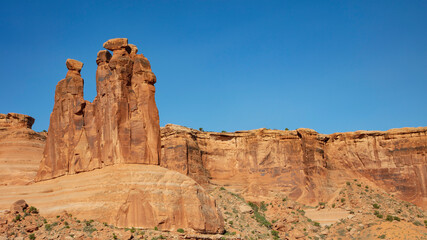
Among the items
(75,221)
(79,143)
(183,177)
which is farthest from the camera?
(79,143)

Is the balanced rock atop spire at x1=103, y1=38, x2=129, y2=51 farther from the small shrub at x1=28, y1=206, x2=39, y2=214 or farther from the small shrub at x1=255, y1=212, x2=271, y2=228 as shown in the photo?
the small shrub at x1=255, y1=212, x2=271, y2=228

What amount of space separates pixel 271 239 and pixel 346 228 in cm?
1175

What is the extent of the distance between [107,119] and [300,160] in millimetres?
39707

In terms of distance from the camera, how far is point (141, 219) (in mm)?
51656

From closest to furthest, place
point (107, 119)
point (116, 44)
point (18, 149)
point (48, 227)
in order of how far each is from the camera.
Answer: point (48, 227) → point (107, 119) → point (116, 44) → point (18, 149)

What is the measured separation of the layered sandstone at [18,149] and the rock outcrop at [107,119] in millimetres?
8922

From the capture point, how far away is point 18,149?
76062mm

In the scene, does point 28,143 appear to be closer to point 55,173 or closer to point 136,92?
point 55,173

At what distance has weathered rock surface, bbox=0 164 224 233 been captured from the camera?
51781mm

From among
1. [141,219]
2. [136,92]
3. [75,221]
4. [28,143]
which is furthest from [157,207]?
[28,143]

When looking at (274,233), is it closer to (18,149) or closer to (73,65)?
(73,65)

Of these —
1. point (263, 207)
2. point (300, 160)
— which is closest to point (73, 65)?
point (263, 207)

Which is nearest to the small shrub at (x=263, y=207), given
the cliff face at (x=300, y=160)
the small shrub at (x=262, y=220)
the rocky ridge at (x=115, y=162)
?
the cliff face at (x=300, y=160)

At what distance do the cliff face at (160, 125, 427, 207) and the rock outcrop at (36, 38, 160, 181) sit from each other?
2485cm
